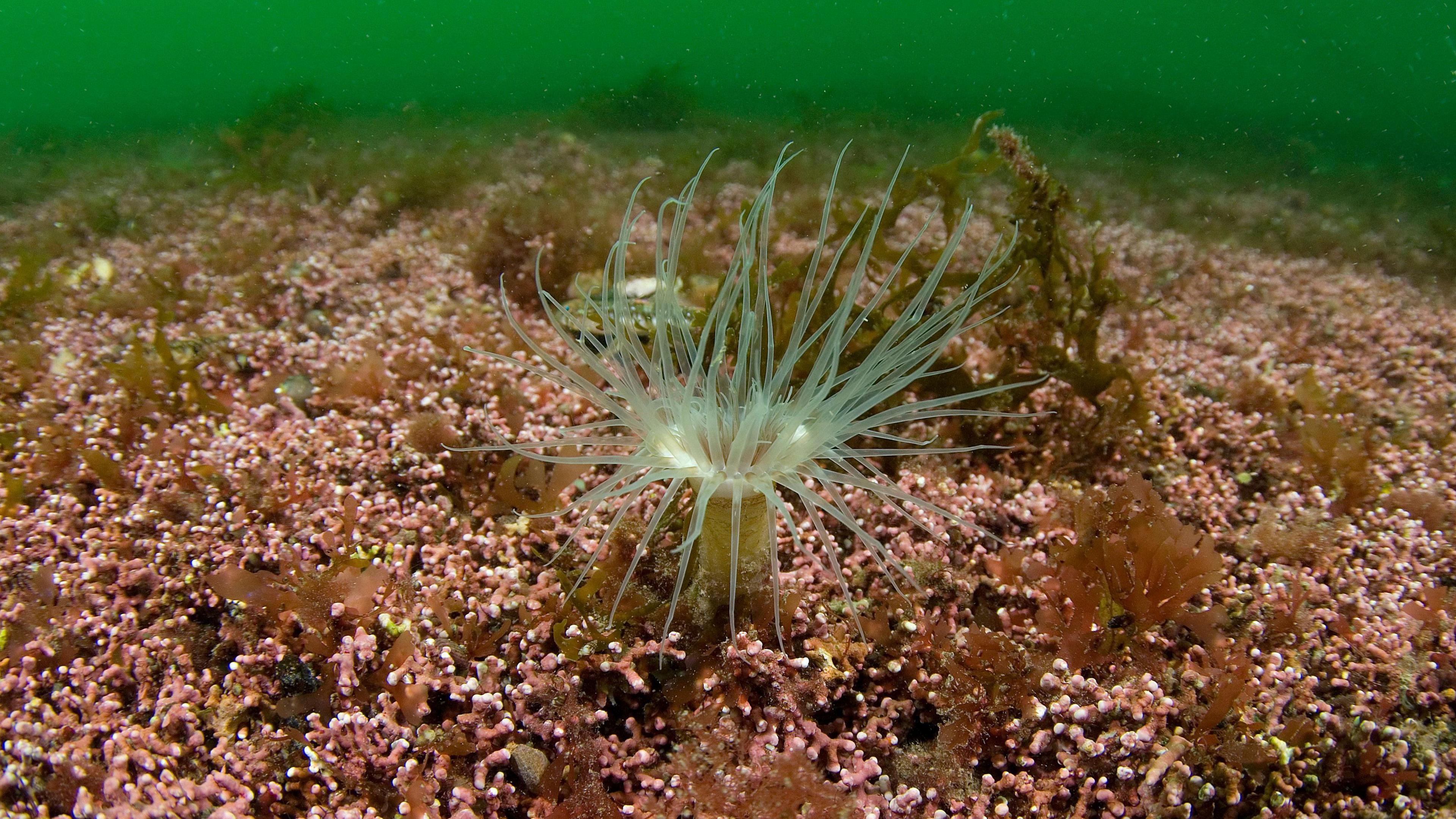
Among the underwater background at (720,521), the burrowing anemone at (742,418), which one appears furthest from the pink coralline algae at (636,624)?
the burrowing anemone at (742,418)

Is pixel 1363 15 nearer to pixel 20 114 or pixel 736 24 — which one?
pixel 736 24

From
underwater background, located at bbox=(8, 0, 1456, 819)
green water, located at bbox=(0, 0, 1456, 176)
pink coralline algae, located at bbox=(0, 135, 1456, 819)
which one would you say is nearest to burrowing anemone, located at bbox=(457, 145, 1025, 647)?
underwater background, located at bbox=(8, 0, 1456, 819)

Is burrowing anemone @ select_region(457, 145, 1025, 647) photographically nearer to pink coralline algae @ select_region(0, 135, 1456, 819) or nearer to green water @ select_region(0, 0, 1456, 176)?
pink coralline algae @ select_region(0, 135, 1456, 819)

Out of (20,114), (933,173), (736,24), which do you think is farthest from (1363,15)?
(20,114)

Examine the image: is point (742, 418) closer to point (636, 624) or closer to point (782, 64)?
point (636, 624)

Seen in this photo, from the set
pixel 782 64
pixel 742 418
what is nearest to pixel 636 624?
pixel 742 418

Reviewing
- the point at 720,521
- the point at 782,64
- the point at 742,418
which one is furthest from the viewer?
the point at 782,64
